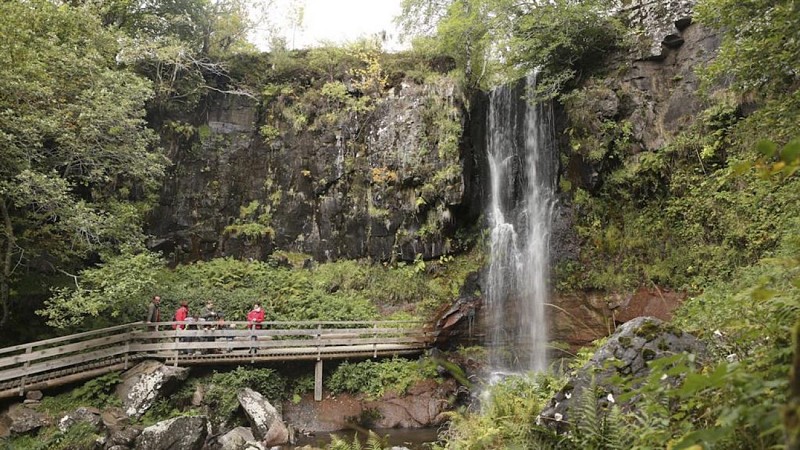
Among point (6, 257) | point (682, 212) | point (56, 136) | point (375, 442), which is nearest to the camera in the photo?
point (375, 442)

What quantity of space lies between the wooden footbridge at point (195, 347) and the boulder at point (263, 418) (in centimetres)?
130

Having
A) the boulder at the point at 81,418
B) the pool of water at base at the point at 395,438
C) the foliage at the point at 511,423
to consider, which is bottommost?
the pool of water at base at the point at 395,438

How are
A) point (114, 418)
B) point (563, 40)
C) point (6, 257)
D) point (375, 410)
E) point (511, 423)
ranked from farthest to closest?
point (563, 40), point (375, 410), point (6, 257), point (114, 418), point (511, 423)

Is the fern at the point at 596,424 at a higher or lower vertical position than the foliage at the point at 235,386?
higher

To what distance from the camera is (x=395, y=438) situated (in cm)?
1059

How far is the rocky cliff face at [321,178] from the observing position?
54.0 feet

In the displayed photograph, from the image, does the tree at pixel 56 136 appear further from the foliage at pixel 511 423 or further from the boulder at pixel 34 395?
the foliage at pixel 511 423

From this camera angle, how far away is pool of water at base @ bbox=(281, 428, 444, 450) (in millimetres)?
10031

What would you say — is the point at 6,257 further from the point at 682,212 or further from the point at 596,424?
the point at 682,212

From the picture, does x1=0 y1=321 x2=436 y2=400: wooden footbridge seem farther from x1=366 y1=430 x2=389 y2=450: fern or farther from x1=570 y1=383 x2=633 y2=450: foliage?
x1=570 y1=383 x2=633 y2=450: foliage

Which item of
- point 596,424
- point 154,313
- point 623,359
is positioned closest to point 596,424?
point 596,424

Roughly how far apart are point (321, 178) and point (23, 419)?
451 inches

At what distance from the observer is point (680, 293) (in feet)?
39.4

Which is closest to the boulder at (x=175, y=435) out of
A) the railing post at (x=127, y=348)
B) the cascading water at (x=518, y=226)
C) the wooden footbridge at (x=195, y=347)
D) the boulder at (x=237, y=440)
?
the boulder at (x=237, y=440)
